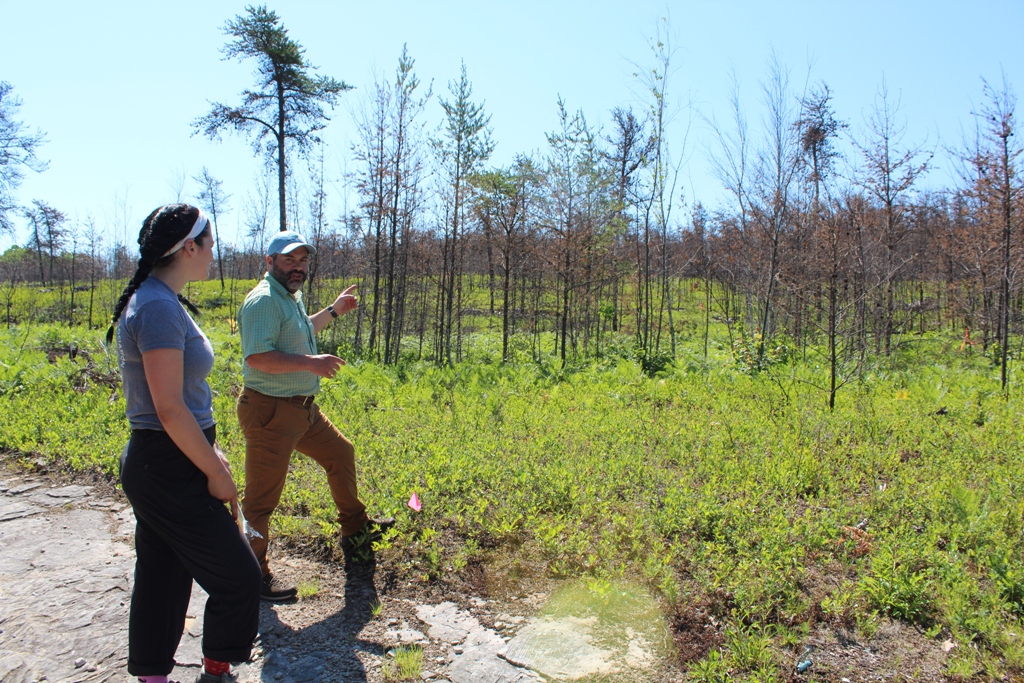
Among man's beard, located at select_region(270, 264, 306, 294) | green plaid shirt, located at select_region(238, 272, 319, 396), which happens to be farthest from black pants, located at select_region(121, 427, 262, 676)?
man's beard, located at select_region(270, 264, 306, 294)

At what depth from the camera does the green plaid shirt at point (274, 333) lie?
118 inches

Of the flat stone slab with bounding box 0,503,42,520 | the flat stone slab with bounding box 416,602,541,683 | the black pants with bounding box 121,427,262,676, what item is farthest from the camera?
the flat stone slab with bounding box 0,503,42,520

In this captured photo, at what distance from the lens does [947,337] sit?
16125mm

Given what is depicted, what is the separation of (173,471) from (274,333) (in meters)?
1.02

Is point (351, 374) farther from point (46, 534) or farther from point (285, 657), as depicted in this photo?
point (285, 657)

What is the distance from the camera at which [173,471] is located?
2.14 meters

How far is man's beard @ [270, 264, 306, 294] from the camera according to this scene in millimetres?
3174

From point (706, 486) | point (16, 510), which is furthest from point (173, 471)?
point (16, 510)

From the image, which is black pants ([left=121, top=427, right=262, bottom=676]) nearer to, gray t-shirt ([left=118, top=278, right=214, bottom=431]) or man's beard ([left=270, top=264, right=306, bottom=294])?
gray t-shirt ([left=118, top=278, right=214, bottom=431])

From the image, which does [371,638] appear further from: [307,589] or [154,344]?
[154,344]

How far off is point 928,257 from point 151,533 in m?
21.7

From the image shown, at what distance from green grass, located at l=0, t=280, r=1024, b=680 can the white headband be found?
2.11m

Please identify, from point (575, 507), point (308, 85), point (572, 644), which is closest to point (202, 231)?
point (572, 644)

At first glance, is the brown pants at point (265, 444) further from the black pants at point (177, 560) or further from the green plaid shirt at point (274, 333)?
the black pants at point (177, 560)
